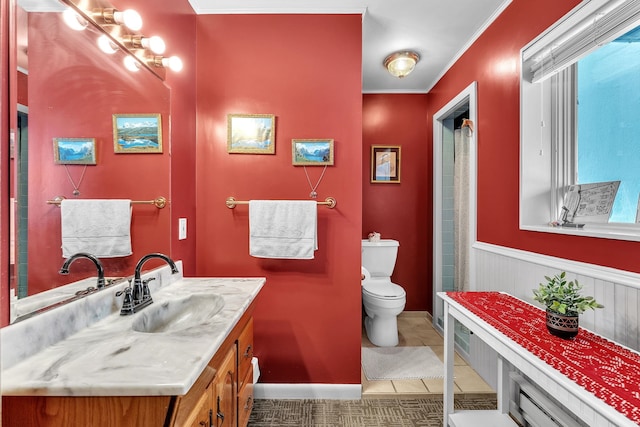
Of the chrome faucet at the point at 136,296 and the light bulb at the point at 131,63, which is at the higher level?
the light bulb at the point at 131,63

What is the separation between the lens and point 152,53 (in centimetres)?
135

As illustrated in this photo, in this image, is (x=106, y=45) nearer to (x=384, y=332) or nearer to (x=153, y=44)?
(x=153, y=44)

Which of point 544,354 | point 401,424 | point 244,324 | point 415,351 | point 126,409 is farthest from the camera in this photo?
point 415,351

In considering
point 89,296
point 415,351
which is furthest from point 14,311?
point 415,351

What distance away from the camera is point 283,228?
1732 millimetres

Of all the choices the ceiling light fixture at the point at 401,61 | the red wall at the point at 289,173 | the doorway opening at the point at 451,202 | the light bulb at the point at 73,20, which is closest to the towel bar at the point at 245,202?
the red wall at the point at 289,173

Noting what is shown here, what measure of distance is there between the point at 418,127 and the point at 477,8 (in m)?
1.25

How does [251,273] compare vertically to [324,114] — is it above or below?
below

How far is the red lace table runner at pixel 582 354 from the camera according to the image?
73cm

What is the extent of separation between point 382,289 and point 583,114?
1.73 meters

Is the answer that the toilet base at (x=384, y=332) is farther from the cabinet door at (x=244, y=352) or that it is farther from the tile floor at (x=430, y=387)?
the cabinet door at (x=244, y=352)

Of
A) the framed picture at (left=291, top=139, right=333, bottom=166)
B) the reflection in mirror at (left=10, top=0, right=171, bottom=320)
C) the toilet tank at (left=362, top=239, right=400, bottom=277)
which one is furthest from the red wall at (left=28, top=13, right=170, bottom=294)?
the toilet tank at (left=362, top=239, right=400, bottom=277)

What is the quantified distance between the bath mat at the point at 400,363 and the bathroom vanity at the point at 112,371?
133 centimetres

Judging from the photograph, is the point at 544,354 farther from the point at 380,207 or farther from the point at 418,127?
the point at 418,127
